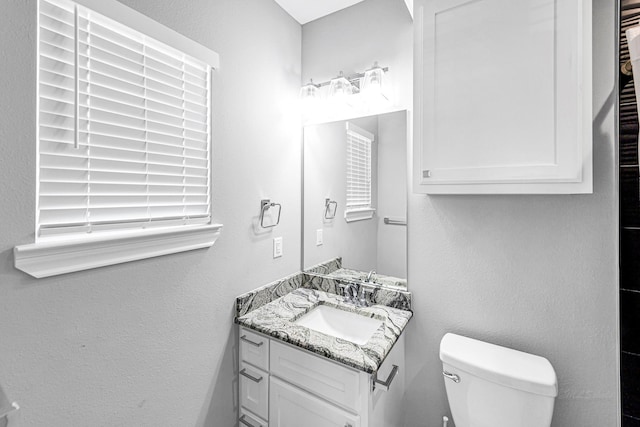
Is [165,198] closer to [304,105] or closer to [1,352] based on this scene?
[1,352]

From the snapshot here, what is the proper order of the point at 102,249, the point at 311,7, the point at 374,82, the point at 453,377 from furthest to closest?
the point at 311,7, the point at 374,82, the point at 453,377, the point at 102,249

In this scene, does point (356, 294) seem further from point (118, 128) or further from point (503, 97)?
point (118, 128)

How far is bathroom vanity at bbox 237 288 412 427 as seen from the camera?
1113mm

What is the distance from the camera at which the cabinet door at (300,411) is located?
1.14 m

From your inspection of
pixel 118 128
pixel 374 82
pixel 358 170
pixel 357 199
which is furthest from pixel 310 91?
pixel 118 128

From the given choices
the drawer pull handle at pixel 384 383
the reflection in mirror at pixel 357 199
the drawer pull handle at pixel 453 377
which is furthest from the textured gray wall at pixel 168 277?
the drawer pull handle at pixel 453 377

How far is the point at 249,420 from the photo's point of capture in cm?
145

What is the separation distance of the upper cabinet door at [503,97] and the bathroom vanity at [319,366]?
0.78 metres

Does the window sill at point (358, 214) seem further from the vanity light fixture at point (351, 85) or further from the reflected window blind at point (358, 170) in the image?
the vanity light fixture at point (351, 85)

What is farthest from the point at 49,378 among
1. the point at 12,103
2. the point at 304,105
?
the point at 304,105

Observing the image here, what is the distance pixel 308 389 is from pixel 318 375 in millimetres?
94

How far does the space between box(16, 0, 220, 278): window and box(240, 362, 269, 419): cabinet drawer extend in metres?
Answer: 0.73

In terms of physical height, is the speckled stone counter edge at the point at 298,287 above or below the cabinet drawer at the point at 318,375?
above

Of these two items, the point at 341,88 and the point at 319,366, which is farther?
the point at 341,88
